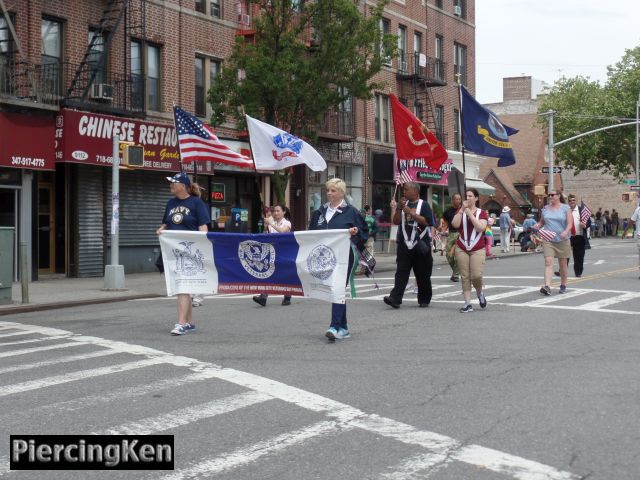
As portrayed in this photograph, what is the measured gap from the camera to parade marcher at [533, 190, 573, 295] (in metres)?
15.6

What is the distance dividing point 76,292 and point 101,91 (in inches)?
256

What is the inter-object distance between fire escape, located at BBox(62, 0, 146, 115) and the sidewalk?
169 inches

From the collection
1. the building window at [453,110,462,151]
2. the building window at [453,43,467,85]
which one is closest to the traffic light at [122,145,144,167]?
the building window at [453,110,462,151]

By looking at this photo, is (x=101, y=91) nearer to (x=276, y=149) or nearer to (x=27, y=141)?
(x=27, y=141)

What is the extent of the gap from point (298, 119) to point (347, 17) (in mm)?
3029

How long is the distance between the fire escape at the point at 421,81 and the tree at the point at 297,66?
43.3ft

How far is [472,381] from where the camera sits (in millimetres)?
7672

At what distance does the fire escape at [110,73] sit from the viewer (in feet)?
72.7

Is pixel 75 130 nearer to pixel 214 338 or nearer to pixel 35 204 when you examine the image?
pixel 35 204

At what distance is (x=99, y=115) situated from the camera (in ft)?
72.7

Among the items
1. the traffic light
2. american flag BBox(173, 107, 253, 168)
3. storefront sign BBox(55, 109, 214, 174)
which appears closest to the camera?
the traffic light

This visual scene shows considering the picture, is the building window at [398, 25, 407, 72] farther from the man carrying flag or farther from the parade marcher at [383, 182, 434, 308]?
the parade marcher at [383, 182, 434, 308]

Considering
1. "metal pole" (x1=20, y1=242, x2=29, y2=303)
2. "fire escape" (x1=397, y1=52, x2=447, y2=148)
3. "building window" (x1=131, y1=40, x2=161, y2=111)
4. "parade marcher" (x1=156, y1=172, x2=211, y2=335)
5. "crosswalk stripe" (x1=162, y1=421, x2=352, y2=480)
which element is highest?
"fire escape" (x1=397, y1=52, x2=447, y2=148)

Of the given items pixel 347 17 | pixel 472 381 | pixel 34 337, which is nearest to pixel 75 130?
pixel 347 17
